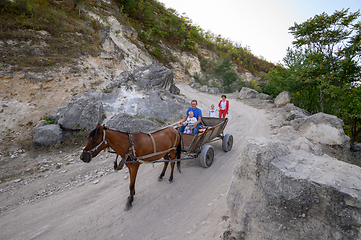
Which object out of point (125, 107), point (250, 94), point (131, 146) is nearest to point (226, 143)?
point (131, 146)

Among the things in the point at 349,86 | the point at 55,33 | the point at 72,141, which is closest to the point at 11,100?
the point at 72,141

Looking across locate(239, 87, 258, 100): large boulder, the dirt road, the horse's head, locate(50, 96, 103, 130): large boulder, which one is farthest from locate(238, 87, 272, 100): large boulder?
the horse's head

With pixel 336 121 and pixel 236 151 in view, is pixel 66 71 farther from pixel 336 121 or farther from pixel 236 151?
pixel 336 121

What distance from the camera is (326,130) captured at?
656 cm

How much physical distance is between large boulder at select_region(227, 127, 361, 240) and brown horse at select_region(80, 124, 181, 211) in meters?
2.19

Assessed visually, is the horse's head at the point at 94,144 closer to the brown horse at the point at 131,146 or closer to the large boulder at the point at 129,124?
the brown horse at the point at 131,146

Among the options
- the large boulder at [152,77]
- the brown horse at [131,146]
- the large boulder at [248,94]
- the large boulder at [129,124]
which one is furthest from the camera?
the large boulder at [248,94]

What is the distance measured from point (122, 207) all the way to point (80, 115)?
19.3 ft

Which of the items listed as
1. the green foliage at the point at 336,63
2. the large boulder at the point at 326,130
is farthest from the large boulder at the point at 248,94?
the large boulder at the point at 326,130

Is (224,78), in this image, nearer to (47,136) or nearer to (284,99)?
(284,99)

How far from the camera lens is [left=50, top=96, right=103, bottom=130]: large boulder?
782 cm

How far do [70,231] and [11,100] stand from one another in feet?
28.4

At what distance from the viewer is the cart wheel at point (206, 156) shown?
527 centimetres

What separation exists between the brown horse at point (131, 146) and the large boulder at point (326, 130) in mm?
6304
